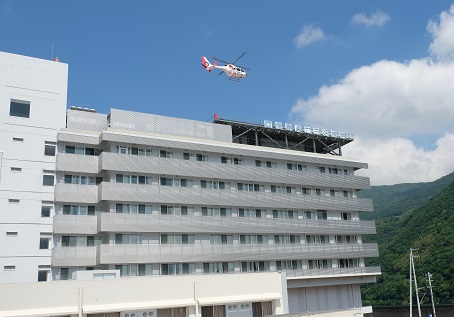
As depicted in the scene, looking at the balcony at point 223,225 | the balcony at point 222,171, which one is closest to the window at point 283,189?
the balcony at point 222,171

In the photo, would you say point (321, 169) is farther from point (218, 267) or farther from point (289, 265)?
point (218, 267)

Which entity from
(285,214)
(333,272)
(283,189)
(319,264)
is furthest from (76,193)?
(333,272)

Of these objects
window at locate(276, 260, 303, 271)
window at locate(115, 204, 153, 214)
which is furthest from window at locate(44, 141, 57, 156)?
window at locate(276, 260, 303, 271)

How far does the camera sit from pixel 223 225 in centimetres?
6047

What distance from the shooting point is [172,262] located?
5566 cm

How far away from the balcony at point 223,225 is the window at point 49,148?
8.76 m

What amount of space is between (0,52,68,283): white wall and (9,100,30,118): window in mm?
367

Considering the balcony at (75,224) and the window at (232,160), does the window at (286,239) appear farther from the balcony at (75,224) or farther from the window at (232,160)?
the balcony at (75,224)

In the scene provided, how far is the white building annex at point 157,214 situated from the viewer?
42.6 metres

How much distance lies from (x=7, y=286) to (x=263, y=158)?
39547 millimetres

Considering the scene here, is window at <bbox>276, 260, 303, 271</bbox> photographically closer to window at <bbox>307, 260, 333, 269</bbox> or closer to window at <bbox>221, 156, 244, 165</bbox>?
window at <bbox>307, 260, 333, 269</bbox>

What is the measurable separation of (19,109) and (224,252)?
28452mm

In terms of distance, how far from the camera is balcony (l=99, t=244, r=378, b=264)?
5262cm

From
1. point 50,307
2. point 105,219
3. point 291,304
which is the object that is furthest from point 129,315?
point 291,304
